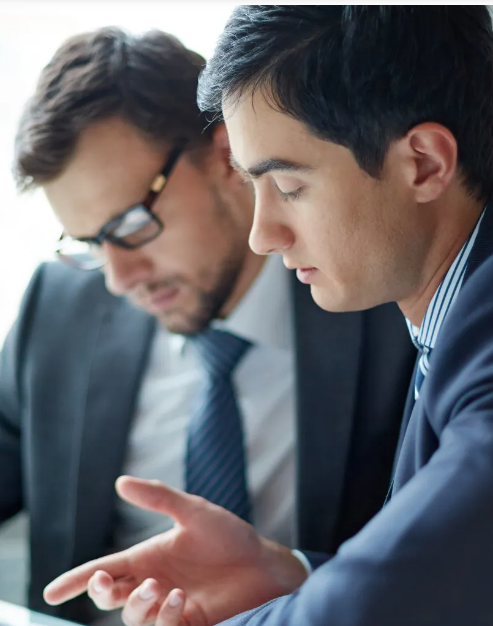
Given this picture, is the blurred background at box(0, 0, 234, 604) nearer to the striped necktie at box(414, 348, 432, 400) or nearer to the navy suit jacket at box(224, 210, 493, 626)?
the striped necktie at box(414, 348, 432, 400)

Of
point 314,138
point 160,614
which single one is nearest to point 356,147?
point 314,138

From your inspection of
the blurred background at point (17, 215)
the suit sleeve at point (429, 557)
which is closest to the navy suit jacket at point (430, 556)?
the suit sleeve at point (429, 557)

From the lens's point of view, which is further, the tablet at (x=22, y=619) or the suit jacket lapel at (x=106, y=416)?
the suit jacket lapel at (x=106, y=416)

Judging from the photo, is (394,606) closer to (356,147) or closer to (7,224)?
(356,147)

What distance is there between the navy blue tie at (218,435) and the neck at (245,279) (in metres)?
0.06

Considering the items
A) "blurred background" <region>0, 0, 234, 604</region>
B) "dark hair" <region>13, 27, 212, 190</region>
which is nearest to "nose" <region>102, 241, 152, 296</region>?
"dark hair" <region>13, 27, 212, 190</region>

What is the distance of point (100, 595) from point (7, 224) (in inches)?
39.7

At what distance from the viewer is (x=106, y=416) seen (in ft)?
4.19

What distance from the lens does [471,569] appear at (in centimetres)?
51

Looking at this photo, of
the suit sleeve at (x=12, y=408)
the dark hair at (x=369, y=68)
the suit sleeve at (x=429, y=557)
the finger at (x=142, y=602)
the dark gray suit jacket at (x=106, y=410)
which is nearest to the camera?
the suit sleeve at (x=429, y=557)

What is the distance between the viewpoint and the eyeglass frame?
1135mm

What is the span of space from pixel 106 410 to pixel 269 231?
65cm

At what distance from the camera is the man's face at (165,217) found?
112 centimetres

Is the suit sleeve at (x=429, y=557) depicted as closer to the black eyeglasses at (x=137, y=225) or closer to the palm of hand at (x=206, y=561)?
the palm of hand at (x=206, y=561)
